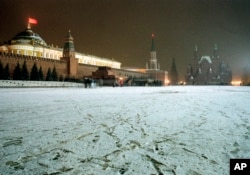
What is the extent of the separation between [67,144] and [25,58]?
37503mm

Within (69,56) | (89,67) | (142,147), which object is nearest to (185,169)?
(142,147)

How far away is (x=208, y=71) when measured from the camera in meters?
97.4

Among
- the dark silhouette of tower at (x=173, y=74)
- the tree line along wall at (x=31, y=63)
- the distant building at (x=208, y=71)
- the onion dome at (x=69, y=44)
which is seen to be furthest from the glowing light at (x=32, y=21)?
the dark silhouette of tower at (x=173, y=74)

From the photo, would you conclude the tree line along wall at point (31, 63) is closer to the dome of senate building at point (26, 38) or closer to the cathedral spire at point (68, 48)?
the cathedral spire at point (68, 48)

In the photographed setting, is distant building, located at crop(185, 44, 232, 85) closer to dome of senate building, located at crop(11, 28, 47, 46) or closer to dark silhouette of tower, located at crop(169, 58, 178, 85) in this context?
dark silhouette of tower, located at crop(169, 58, 178, 85)

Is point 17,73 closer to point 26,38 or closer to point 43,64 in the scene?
point 43,64

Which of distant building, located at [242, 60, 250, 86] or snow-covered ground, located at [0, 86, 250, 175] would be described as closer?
snow-covered ground, located at [0, 86, 250, 175]

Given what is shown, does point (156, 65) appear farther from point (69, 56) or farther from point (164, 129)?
point (164, 129)

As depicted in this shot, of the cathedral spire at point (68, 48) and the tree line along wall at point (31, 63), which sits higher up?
the cathedral spire at point (68, 48)

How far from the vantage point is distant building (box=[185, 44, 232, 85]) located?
9247cm

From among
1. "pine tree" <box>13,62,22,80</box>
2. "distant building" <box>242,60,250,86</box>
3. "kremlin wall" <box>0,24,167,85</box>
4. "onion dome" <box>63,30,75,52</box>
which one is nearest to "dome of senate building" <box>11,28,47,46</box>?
"kremlin wall" <box>0,24,167,85</box>

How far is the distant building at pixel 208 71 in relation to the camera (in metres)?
92.5

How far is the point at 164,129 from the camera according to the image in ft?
11.0

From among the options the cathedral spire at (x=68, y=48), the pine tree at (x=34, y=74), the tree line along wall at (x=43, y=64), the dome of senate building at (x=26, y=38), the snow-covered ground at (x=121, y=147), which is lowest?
the snow-covered ground at (x=121, y=147)
